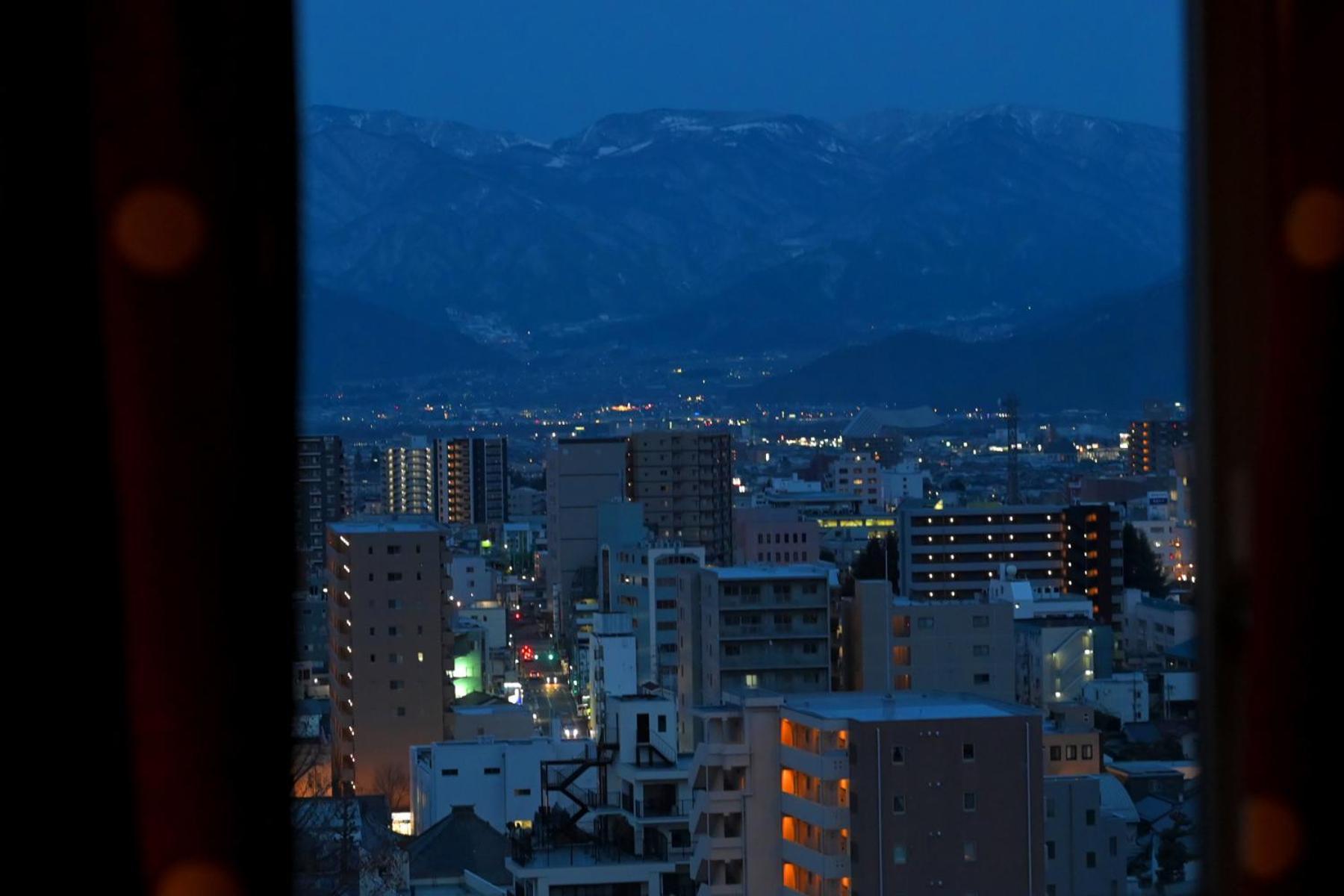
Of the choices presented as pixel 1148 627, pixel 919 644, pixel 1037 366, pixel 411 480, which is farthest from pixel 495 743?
pixel 411 480

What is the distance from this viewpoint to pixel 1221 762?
2.39 ft

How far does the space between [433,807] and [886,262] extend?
3720cm

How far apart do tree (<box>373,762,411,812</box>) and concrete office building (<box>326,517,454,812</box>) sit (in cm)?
6

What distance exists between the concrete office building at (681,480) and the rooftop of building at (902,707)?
14557 mm

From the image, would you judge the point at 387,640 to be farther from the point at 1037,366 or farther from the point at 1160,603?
the point at 1037,366

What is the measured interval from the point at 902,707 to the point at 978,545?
13014 millimetres

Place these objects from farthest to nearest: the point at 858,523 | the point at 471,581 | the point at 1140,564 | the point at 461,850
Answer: the point at 858,523
the point at 471,581
the point at 1140,564
the point at 461,850

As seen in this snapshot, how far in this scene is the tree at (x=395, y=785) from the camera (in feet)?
30.4

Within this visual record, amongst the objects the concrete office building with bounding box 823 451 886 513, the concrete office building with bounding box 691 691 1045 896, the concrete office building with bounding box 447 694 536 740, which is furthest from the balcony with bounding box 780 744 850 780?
the concrete office building with bounding box 823 451 886 513

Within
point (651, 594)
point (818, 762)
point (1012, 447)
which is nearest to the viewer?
point (818, 762)

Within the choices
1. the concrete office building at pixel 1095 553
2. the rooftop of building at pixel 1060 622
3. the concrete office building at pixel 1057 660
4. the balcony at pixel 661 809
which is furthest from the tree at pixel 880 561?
the balcony at pixel 661 809

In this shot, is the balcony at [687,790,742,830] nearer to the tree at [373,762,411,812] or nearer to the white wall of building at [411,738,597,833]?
the white wall of building at [411,738,597,833]

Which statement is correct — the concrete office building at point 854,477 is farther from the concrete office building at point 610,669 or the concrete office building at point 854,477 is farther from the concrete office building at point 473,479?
the concrete office building at point 610,669

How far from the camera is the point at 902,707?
6238mm
